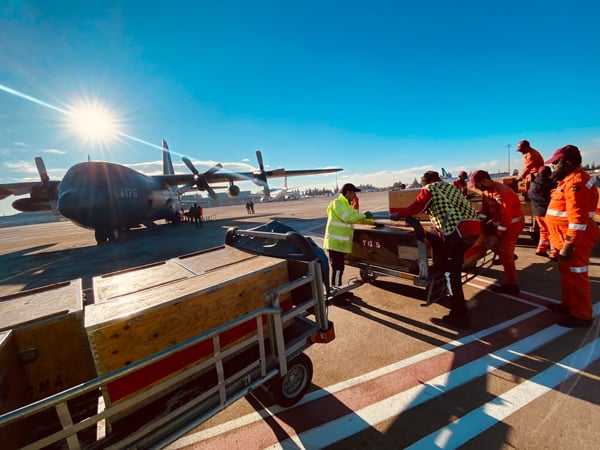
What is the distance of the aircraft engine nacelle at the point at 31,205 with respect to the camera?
16.8m

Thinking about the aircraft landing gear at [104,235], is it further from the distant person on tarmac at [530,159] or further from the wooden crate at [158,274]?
the distant person on tarmac at [530,159]

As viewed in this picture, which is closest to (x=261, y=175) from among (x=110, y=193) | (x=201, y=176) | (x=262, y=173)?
(x=262, y=173)

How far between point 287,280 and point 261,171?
71.2 ft

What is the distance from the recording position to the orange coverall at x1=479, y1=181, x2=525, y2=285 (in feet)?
14.7

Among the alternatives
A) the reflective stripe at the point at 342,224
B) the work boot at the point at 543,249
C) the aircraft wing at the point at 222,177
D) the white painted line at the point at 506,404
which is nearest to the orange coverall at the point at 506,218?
the white painted line at the point at 506,404

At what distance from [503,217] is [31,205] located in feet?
84.8

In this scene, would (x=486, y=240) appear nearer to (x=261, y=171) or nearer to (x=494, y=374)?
(x=494, y=374)

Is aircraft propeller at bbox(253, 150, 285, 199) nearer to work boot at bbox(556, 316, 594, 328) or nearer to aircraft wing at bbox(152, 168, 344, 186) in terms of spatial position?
aircraft wing at bbox(152, 168, 344, 186)

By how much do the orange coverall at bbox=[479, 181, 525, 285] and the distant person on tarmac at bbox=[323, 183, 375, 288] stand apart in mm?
2390

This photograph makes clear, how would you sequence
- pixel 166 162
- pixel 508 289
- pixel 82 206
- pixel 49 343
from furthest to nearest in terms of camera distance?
pixel 166 162 < pixel 82 206 < pixel 508 289 < pixel 49 343

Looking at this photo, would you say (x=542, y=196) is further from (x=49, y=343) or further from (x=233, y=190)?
(x=233, y=190)

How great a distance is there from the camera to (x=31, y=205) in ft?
56.7

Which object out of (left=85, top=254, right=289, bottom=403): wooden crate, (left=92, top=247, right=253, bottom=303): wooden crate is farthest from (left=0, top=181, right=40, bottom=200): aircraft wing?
(left=85, top=254, right=289, bottom=403): wooden crate

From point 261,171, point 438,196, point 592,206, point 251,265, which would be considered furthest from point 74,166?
point 592,206
